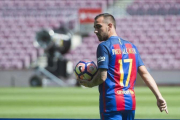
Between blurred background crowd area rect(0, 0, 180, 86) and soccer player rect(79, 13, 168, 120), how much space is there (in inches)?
737

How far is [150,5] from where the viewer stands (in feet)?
90.4

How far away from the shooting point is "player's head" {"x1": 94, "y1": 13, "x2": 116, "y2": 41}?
4113 mm

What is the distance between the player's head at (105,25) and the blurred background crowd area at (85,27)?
61.5 feet

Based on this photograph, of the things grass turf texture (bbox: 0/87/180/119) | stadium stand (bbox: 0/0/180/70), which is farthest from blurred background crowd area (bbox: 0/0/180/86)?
grass turf texture (bbox: 0/87/180/119)

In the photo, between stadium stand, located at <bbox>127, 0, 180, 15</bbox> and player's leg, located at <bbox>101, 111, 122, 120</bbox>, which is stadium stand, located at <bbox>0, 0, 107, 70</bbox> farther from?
player's leg, located at <bbox>101, 111, 122, 120</bbox>

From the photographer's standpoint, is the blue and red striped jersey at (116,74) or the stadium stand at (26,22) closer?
the blue and red striped jersey at (116,74)

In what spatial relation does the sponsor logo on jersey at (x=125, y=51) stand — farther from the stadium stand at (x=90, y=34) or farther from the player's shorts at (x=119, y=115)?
the stadium stand at (x=90, y=34)

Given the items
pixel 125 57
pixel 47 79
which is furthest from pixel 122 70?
pixel 47 79

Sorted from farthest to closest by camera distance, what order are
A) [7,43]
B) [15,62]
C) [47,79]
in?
[7,43], [15,62], [47,79]

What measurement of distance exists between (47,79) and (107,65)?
59.0 ft

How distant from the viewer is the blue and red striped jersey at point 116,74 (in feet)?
13.3

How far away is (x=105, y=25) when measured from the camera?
4113mm

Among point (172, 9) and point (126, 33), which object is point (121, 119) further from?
point (172, 9)

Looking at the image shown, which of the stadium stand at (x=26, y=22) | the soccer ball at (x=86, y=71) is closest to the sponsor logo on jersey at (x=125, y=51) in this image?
the soccer ball at (x=86, y=71)
